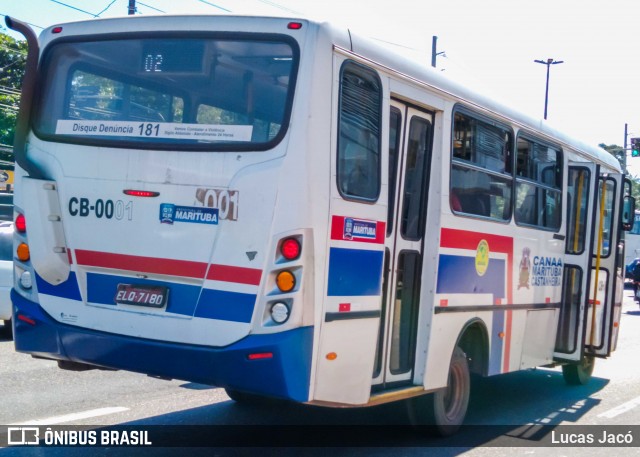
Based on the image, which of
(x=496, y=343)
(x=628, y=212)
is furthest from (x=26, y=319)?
(x=628, y=212)

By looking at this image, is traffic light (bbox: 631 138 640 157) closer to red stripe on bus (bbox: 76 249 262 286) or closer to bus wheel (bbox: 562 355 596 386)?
bus wheel (bbox: 562 355 596 386)

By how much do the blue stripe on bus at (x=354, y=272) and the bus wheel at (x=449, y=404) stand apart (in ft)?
5.56

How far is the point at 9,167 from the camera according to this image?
38219mm

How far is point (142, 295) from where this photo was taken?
6.13 meters

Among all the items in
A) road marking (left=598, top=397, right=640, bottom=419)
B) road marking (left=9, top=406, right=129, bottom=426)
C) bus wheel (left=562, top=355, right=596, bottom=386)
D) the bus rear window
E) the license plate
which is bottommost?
road marking (left=9, top=406, right=129, bottom=426)

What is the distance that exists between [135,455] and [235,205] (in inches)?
86.2

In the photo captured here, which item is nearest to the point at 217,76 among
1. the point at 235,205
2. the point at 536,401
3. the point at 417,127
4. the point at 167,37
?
the point at 167,37

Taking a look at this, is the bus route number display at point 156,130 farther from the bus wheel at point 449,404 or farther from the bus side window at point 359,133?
the bus wheel at point 449,404

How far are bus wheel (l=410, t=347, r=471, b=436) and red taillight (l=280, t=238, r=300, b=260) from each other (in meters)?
2.54

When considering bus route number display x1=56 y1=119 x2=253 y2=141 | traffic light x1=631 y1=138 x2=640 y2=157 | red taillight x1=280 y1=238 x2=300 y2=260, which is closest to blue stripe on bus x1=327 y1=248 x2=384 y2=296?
red taillight x1=280 y1=238 x2=300 y2=260

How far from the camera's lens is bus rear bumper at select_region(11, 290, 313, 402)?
223 inches

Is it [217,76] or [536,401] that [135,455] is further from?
[536,401]

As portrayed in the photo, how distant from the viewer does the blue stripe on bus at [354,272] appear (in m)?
5.98

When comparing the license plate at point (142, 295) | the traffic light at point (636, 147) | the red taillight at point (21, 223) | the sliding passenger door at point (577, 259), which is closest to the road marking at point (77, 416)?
the red taillight at point (21, 223)
